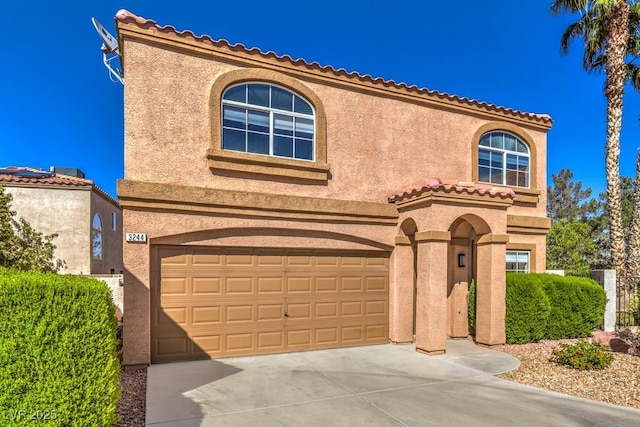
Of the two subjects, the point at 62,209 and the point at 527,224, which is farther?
the point at 62,209

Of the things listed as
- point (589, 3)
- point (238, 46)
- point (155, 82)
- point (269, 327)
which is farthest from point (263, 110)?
point (589, 3)

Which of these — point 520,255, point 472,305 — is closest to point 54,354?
point 472,305

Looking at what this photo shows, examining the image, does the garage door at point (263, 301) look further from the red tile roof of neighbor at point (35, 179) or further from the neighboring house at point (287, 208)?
the red tile roof of neighbor at point (35, 179)

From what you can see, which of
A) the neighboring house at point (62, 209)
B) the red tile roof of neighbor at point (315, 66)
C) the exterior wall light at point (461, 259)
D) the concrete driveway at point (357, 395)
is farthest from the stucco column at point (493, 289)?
the neighboring house at point (62, 209)

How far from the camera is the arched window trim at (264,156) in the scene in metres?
9.27

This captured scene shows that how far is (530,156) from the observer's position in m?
13.8

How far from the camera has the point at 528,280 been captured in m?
11.2

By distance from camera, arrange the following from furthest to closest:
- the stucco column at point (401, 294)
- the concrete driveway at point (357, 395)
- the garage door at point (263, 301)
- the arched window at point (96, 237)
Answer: the arched window at point (96, 237) < the stucco column at point (401, 294) < the garage door at point (263, 301) < the concrete driveway at point (357, 395)

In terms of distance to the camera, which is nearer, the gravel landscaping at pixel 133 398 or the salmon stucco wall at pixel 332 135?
the gravel landscaping at pixel 133 398

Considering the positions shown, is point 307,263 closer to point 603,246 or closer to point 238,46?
point 238,46

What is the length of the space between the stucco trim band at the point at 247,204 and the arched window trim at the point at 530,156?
12.3 feet

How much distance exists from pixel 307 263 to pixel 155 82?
5.70m

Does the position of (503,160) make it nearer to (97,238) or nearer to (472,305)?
(472,305)

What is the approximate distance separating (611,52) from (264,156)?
612 inches
